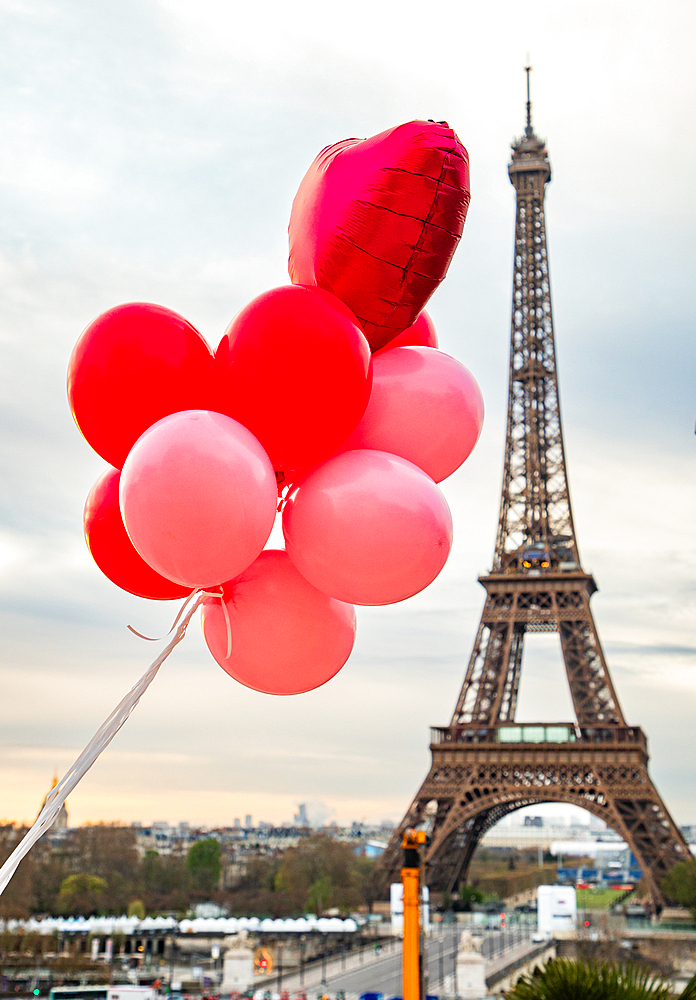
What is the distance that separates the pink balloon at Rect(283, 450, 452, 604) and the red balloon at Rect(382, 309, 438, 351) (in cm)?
88

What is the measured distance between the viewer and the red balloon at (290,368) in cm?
295

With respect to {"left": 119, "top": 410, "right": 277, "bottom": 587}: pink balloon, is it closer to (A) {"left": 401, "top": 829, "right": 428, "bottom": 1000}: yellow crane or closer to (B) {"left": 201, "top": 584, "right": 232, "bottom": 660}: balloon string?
(B) {"left": 201, "top": 584, "right": 232, "bottom": 660}: balloon string

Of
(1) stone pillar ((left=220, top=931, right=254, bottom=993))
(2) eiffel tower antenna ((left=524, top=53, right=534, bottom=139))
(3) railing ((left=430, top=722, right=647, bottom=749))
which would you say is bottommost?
(1) stone pillar ((left=220, top=931, right=254, bottom=993))

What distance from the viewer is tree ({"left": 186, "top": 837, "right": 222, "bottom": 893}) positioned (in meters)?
49.6

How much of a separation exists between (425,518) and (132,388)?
101 cm

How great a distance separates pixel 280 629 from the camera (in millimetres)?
3346

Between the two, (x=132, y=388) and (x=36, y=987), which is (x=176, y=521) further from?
(x=36, y=987)

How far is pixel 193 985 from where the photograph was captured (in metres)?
26.6

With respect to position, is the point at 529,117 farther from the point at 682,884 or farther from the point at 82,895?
the point at 82,895

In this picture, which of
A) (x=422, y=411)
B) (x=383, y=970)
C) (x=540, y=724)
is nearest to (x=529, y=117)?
(x=540, y=724)

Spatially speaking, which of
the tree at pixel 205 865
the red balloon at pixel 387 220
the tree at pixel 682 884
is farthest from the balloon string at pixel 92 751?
the tree at pixel 205 865

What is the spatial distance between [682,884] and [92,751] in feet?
101

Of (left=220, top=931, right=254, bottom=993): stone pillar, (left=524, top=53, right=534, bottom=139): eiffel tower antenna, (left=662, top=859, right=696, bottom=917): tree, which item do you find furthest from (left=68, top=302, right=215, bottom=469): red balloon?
(left=524, top=53, right=534, bottom=139): eiffel tower antenna

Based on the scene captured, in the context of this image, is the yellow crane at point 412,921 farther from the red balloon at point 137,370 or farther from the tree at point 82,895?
the tree at point 82,895
